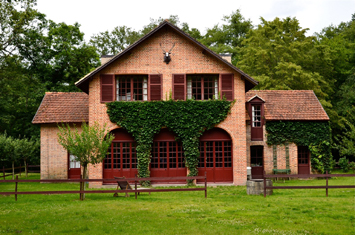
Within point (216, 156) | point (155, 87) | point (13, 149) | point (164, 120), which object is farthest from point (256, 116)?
point (13, 149)

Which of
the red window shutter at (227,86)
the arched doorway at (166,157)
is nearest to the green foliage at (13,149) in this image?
the arched doorway at (166,157)

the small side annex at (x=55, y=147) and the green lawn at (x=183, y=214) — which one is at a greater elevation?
the small side annex at (x=55, y=147)

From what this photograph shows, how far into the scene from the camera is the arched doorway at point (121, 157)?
21.5 m

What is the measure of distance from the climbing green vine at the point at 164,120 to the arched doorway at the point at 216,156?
73 centimetres

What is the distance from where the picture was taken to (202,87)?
21.9 m

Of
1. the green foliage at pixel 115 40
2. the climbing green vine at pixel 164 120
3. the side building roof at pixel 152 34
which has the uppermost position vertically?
the green foliage at pixel 115 40

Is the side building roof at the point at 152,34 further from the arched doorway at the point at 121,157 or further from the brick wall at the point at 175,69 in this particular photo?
the arched doorway at the point at 121,157

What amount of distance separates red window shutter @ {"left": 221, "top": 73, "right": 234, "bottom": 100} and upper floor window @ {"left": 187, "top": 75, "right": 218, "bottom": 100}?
44 centimetres

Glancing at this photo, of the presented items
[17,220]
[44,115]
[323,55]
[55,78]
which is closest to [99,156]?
[17,220]

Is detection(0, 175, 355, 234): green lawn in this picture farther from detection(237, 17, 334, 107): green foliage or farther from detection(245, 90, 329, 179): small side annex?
detection(237, 17, 334, 107): green foliage

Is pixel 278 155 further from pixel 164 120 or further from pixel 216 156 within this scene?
pixel 164 120

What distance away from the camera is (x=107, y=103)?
21203 mm

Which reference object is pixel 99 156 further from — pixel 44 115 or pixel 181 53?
pixel 44 115

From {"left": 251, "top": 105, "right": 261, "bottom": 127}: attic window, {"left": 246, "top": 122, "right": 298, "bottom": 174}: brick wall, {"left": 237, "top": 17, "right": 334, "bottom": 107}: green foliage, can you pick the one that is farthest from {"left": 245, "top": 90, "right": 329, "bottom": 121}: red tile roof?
{"left": 237, "top": 17, "right": 334, "bottom": 107}: green foliage
